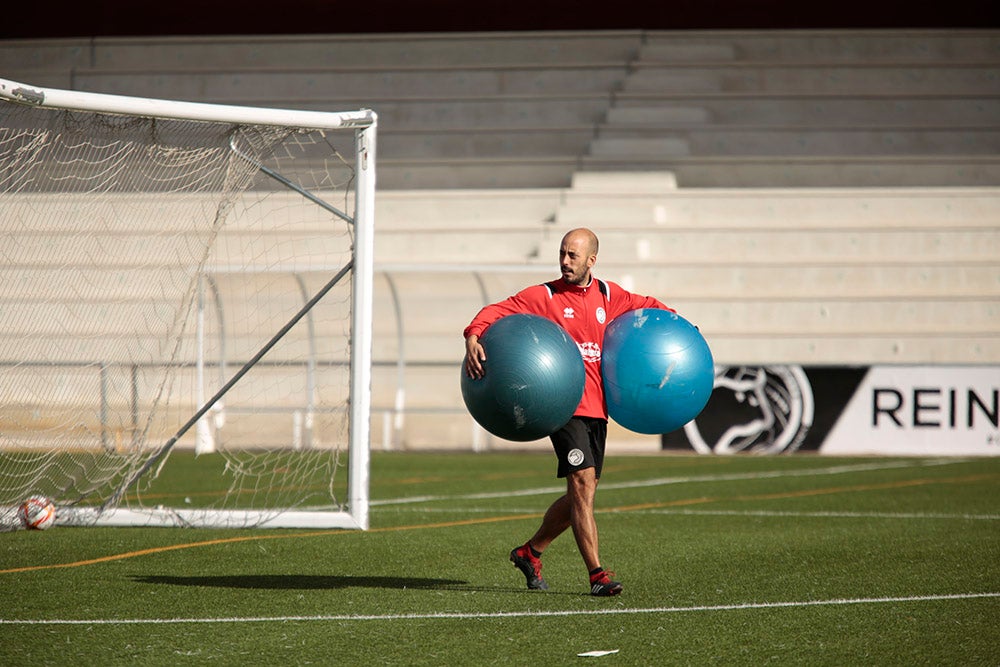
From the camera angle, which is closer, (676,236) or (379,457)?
(379,457)

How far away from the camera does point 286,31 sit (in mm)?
28031

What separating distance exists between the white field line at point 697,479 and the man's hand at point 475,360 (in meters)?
5.82

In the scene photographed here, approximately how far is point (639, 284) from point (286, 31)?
10.3m

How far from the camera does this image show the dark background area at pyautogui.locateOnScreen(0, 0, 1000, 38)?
26.5 m

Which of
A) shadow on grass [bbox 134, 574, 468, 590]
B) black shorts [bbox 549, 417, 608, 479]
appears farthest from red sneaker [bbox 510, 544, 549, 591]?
black shorts [bbox 549, 417, 608, 479]

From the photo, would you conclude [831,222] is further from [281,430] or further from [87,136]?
[87,136]

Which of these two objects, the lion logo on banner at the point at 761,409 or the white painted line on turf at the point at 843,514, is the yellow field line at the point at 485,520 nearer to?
the white painted line on turf at the point at 843,514

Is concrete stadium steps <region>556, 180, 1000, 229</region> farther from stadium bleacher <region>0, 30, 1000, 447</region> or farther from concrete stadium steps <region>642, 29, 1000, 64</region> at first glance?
concrete stadium steps <region>642, 29, 1000, 64</region>

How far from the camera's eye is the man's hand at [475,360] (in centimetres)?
635

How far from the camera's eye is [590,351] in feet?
22.3

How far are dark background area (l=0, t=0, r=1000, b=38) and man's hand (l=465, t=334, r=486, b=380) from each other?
852 inches

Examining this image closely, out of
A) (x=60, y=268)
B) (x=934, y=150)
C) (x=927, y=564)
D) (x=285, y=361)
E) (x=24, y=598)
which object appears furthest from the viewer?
(x=934, y=150)

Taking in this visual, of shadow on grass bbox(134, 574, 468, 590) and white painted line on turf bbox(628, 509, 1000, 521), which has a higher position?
shadow on grass bbox(134, 574, 468, 590)

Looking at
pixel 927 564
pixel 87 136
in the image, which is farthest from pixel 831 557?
pixel 87 136
